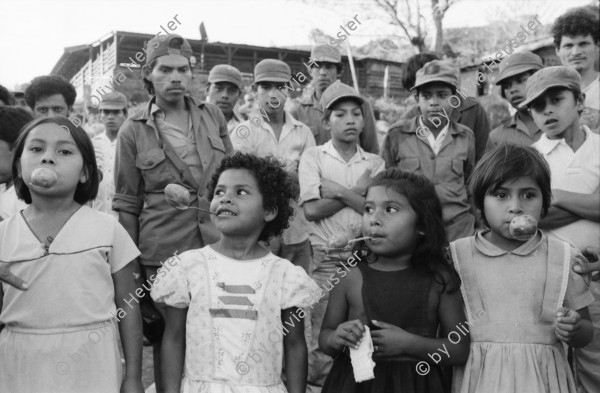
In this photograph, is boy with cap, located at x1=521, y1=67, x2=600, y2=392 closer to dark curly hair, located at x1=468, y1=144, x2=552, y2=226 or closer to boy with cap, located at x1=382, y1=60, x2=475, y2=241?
dark curly hair, located at x1=468, y1=144, x2=552, y2=226

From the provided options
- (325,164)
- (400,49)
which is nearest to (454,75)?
(325,164)

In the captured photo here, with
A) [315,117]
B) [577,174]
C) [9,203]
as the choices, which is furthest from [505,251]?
[315,117]

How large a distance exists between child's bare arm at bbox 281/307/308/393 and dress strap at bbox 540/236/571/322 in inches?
40.2

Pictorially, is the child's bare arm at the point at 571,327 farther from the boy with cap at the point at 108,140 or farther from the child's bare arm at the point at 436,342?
the boy with cap at the point at 108,140

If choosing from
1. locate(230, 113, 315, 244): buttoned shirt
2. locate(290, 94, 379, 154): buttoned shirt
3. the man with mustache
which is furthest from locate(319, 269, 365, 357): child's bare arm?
the man with mustache

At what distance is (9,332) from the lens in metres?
2.43

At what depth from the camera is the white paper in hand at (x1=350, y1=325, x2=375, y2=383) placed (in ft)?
7.52

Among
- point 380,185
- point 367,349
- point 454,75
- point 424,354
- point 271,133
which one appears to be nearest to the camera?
point 367,349

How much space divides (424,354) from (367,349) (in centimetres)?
30

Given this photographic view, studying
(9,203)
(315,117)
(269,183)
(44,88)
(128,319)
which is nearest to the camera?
(128,319)

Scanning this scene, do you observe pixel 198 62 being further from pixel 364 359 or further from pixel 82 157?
pixel 364 359

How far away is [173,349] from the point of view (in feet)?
8.60

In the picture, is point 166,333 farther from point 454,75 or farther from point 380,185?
point 454,75

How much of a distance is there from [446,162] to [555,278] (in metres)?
1.32
